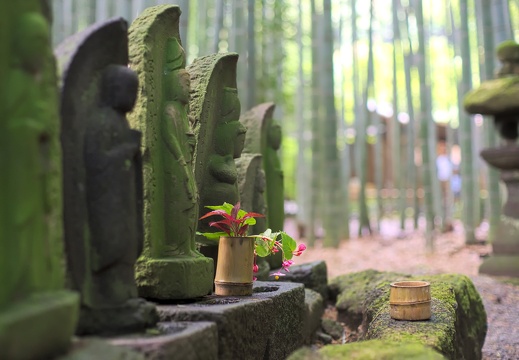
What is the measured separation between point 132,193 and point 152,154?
697 millimetres

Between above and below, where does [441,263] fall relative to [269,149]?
below

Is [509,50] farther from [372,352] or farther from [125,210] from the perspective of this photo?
[125,210]

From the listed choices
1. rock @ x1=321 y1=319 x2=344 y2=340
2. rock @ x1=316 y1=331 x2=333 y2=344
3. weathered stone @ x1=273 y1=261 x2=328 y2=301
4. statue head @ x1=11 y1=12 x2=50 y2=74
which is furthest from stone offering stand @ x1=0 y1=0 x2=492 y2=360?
weathered stone @ x1=273 y1=261 x2=328 y2=301

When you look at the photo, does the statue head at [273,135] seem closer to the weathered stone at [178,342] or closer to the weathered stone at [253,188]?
the weathered stone at [253,188]

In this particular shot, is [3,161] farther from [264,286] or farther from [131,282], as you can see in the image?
[264,286]

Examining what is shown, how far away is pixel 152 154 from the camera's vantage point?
3.08 m

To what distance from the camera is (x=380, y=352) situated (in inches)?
95.7

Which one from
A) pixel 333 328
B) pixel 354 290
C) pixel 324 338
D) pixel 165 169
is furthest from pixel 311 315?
pixel 165 169

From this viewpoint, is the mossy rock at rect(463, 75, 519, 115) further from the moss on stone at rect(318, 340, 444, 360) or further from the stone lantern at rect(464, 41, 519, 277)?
the moss on stone at rect(318, 340, 444, 360)

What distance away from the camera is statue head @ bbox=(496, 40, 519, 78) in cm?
700

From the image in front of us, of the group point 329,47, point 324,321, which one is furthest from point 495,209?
point 324,321

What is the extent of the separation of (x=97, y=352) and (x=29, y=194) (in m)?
0.55

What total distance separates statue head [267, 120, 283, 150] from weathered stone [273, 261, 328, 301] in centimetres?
116

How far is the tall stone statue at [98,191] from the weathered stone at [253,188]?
2234 mm
